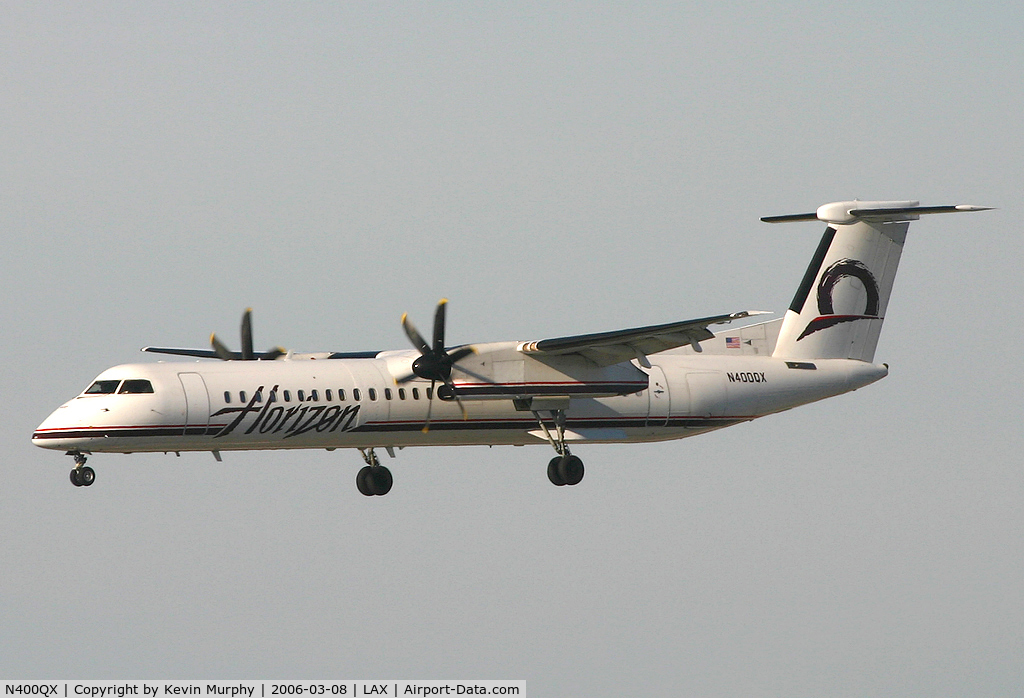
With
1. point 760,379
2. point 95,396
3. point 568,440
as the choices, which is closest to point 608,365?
point 568,440

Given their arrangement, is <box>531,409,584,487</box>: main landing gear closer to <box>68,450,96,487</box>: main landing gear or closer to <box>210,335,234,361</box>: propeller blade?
<box>210,335,234,361</box>: propeller blade

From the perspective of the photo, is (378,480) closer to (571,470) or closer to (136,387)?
(571,470)

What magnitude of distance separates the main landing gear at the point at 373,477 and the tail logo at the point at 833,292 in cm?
1070

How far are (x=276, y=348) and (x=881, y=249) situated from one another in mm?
15303

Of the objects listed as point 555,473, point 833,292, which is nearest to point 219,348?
point 555,473

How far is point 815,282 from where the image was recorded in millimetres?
35094

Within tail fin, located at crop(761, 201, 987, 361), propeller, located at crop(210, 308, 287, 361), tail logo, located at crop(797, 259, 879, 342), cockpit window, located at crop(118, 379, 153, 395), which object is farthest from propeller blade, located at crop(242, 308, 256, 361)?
tail logo, located at crop(797, 259, 879, 342)

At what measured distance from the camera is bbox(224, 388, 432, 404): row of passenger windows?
29125 millimetres

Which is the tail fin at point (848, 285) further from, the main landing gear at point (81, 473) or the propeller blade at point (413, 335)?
the main landing gear at point (81, 473)

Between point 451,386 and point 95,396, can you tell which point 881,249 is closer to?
point 451,386

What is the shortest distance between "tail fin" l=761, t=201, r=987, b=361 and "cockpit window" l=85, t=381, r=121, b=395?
52.1 ft

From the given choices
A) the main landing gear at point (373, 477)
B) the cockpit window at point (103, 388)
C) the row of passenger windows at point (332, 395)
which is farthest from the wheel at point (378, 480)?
the cockpit window at point (103, 388)

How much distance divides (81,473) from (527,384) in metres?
9.62

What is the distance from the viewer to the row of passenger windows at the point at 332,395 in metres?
29.1
